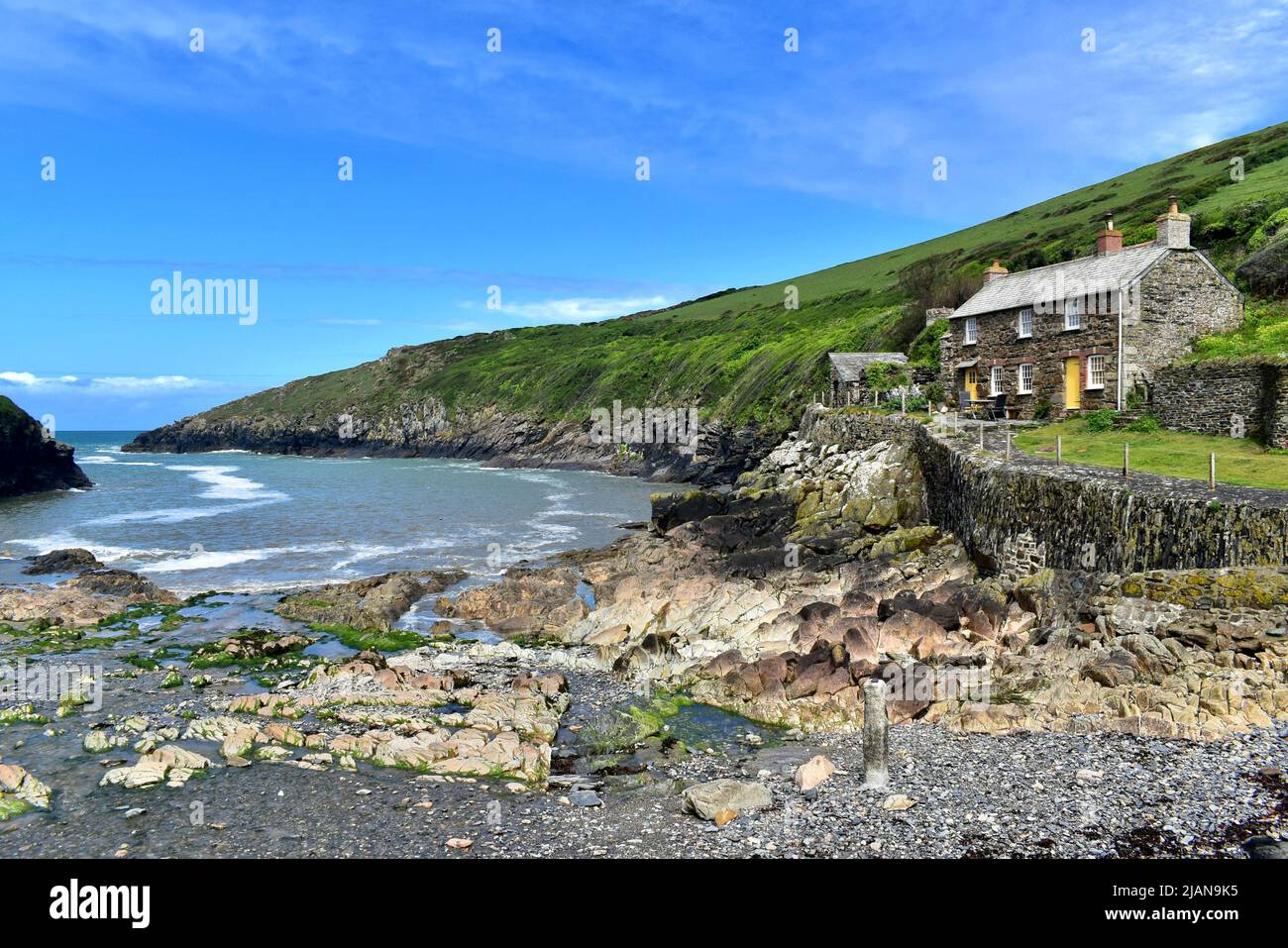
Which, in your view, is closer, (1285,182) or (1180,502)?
(1180,502)

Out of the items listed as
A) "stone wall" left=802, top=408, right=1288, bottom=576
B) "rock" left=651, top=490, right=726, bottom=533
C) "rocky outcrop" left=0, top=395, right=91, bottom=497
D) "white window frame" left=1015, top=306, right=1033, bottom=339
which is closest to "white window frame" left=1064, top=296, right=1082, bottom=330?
"white window frame" left=1015, top=306, right=1033, bottom=339

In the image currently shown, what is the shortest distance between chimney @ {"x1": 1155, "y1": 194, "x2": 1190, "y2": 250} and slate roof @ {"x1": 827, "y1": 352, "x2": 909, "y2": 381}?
20.9 metres

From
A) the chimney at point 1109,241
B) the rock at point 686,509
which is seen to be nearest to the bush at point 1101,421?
the chimney at point 1109,241

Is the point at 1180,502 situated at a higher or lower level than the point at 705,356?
lower

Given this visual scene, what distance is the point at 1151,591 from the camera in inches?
669

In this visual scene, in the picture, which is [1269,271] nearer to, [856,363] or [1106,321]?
[1106,321]

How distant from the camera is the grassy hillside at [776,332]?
241 ft

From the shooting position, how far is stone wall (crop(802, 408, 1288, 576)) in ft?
55.0

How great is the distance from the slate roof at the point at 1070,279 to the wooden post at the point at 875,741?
88.7 feet

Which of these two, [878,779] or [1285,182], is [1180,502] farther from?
[1285,182]

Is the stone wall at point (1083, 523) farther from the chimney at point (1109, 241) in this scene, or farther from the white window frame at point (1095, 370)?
the chimney at point (1109, 241)

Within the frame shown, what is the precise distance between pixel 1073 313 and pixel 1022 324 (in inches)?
Answer: 102
